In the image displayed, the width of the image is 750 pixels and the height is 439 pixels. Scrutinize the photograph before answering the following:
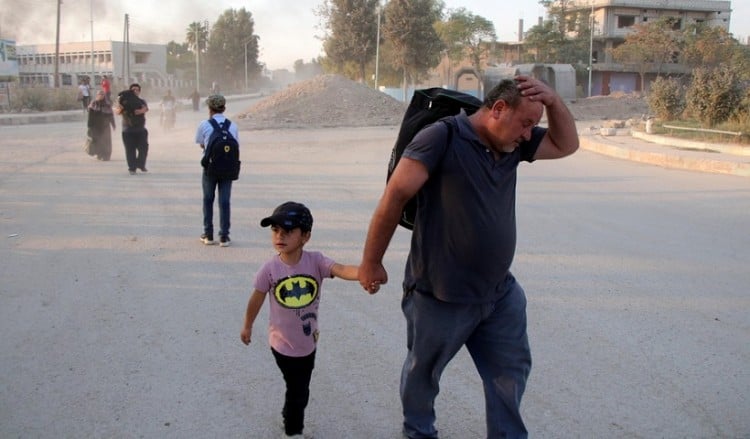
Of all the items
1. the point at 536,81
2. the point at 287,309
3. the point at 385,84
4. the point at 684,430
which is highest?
the point at 385,84

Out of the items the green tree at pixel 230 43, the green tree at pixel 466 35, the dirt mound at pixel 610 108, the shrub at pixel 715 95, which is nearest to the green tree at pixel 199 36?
the green tree at pixel 230 43

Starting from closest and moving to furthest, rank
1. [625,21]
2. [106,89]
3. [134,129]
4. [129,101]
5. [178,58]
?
1. [129,101]
2. [134,129]
3. [106,89]
4. [625,21]
5. [178,58]

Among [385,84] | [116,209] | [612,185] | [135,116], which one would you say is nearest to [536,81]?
[116,209]

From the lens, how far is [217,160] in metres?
6.97

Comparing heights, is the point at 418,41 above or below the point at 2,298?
above

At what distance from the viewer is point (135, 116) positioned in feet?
40.4

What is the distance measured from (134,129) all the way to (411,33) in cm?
3536

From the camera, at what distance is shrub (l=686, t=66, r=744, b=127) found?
57.7ft

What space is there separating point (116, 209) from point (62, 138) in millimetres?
12590

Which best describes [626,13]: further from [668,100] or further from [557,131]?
[557,131]

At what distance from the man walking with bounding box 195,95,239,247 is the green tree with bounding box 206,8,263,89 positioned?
89963mm

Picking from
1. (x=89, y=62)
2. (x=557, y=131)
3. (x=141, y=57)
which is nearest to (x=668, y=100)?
(x=557, y=131)

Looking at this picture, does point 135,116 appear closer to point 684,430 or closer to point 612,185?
point 612,185

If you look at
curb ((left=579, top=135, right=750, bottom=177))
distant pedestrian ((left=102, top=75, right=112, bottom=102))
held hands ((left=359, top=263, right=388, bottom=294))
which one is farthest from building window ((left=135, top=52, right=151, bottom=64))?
held hands ((left=359, top=263, right=388, bottom=294))
